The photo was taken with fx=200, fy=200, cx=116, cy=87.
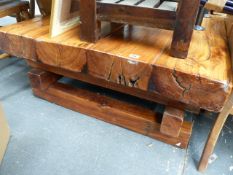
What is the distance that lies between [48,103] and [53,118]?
0.40ft

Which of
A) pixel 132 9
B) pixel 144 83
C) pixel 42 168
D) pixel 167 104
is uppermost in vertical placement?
pixel 132 9

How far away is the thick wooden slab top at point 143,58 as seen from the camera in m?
0.59

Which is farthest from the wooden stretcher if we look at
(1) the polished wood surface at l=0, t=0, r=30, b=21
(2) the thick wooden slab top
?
(1) the polished wood surface at l=0, t=0, r=30, b=21

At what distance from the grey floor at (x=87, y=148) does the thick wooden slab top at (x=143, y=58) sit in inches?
10.9

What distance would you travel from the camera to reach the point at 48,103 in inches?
40.3

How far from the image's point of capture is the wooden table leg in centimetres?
60

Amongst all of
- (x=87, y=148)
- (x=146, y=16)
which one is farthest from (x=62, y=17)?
(x=87, y=148)

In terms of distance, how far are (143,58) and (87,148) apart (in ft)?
1.38

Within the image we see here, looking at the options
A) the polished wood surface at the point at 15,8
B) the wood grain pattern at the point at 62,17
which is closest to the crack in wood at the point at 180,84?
the wood grain pattern at the point at 62,17

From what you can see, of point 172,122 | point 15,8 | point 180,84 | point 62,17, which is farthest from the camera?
point 15,8

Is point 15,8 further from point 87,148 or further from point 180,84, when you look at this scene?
point 180,84

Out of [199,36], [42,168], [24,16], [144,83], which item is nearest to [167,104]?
[144,83]

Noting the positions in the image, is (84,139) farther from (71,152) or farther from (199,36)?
(199,36)

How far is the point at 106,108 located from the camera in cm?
88
